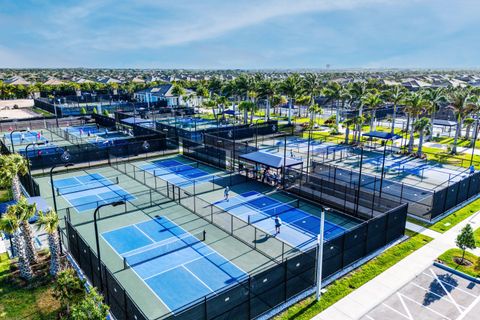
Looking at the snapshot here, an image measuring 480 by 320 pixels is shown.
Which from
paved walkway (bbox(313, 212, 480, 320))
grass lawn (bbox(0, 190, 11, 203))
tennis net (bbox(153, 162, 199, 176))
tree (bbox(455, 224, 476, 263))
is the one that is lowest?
paved walkway (bbox(313, 212, 480, 320))

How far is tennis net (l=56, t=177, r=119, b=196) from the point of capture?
99.7ft

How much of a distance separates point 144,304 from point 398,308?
11.4m

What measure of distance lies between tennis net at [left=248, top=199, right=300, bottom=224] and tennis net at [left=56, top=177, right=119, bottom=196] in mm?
14793

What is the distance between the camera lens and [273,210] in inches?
1036

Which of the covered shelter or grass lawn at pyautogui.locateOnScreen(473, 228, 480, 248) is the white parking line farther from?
the covered shelter

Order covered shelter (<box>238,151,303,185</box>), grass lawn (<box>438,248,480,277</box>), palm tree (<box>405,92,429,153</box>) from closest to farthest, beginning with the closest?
grass lawn (<box>438,248,480,277</box>) < covered shelter (<box>238,151,303,185</box>) < palm tree (<box>405,92,429,153</box>)

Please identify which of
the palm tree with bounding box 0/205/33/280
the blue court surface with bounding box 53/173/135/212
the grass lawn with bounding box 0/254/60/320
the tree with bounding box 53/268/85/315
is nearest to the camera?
the tree with bounding box 53/268/85/315

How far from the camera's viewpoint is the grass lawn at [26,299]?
14898 mm

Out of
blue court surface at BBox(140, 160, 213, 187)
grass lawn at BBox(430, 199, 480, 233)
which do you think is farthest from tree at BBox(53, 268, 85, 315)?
grass lawn at BBox(430, 199, 480, 233)

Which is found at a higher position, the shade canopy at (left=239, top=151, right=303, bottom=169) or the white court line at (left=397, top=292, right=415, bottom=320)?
the shade canopy at (left=239, top=151, right=303, bottom=169)

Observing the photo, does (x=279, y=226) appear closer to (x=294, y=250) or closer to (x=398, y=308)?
(x=294, y=250)

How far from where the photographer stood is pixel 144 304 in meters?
15.7

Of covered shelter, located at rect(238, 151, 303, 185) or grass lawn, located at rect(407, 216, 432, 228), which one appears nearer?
grass lawn, located at rect(407, 216, 432, 228)

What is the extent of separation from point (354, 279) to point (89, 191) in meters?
23.2
